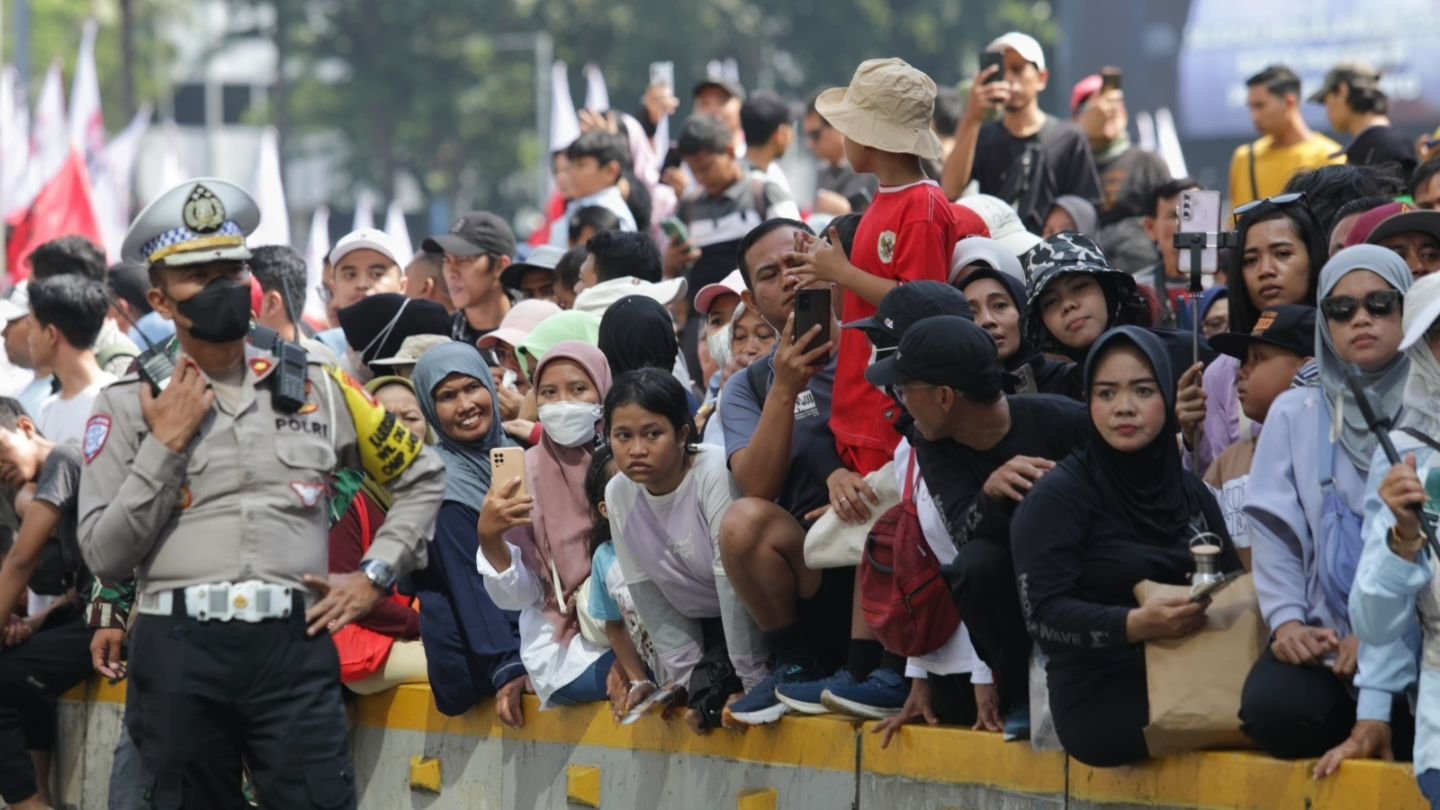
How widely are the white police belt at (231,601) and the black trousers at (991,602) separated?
1.96m

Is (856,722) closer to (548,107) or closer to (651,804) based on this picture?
(651,804)

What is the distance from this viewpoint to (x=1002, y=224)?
31.7 feet

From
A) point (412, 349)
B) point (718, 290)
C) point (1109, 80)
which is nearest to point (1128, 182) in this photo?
point (1109, 80)

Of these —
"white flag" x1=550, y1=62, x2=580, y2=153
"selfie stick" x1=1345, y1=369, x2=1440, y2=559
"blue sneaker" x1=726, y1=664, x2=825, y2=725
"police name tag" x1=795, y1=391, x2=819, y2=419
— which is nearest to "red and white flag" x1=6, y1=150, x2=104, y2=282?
"white flag" x1=550, y1=62, x2=580, y2=153

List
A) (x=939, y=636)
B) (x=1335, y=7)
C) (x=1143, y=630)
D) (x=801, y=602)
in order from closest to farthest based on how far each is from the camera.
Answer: (x=1143, y=630) < (x=939, y=636) < (x=801, y=602) < (x=1335, y=7)

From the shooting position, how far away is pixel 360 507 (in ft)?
32.5

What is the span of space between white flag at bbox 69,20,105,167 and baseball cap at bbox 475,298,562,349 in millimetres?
12360

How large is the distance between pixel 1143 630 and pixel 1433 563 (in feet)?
2.76

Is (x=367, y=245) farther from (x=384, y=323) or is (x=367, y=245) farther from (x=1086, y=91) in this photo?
(x=1086, y=91)

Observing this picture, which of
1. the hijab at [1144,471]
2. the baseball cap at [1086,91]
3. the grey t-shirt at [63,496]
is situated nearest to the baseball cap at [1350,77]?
the baseball cap at [1086,91]

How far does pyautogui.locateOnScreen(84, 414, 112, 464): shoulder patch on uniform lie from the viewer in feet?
24.0

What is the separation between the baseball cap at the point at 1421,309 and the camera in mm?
6566

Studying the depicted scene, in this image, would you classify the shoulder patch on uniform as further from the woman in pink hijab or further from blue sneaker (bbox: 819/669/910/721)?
blue sneaker (bbox: 819/669/910/721)

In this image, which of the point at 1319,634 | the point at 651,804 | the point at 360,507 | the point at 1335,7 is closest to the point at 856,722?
the point at 651,804
